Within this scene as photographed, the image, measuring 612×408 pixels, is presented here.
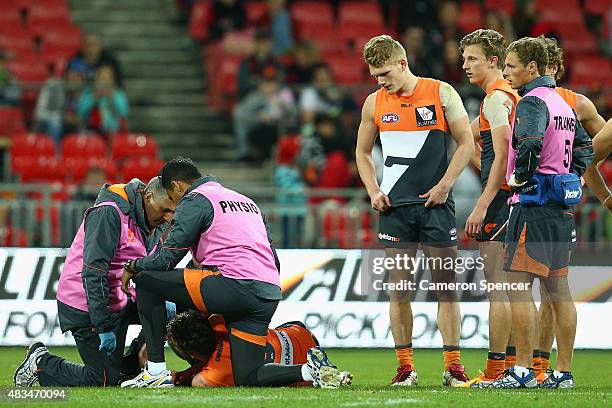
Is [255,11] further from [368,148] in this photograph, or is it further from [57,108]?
[368,148]

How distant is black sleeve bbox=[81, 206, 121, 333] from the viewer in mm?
8523

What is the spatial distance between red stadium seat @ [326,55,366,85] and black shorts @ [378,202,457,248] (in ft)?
32.4

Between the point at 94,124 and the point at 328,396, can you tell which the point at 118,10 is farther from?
the point at 328,396

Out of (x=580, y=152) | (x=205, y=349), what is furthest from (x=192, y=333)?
(x=580, y=152)

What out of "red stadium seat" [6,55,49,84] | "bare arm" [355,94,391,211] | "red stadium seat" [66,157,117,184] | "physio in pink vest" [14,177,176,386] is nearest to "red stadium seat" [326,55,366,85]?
"red stadium seat" [6,55,49,84]

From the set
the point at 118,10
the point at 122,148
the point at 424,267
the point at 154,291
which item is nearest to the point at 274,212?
the point at 122,148

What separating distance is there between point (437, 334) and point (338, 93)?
20.0ft

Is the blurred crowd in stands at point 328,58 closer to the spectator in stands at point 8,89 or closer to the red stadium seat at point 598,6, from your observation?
the red stadium seat at point 598,6

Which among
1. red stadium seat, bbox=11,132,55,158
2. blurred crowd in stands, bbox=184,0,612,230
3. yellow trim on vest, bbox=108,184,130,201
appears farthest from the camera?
blurred crowd in stands, bbox=184,0,612,230

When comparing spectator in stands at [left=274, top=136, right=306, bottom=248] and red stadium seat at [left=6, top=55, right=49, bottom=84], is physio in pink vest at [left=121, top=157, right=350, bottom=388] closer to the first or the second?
spectator in stands at [left=274, top=136, right=306, bottom=248]

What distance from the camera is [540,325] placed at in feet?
29.0

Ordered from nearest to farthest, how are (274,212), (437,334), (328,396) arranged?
1. (328,396)
2. (437,334)
3. (274,212)

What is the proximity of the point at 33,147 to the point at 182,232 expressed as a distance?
28.5ft

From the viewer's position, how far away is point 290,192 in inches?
582
